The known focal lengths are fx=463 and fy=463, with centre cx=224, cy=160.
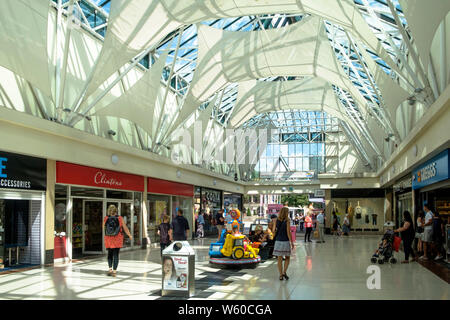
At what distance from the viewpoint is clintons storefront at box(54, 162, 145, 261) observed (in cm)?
1380

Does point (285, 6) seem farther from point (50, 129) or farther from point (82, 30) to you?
point (50, 129)

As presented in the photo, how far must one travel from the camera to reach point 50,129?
12523 mm

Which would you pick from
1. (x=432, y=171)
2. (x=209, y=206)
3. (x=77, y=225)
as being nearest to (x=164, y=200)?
(x=77, y=225)

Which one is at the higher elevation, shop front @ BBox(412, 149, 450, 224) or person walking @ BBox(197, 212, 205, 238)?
shop front @ BBox(412, 149, 450, 224)

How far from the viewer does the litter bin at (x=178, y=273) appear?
7.72 meters

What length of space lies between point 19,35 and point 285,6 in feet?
29.1

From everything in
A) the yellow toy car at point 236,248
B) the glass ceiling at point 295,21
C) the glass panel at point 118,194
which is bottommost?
the yellow toy car at point 236,248

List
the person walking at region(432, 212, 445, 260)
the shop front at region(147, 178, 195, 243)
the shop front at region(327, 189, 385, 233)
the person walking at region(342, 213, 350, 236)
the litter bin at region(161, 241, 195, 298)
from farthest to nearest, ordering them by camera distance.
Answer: the shop front at region(327, 189, 385, 233), the person walking at region(342, 213, 350, 236), the shop front at region(147, 178, 195, 243), the person walking at region(432, 212, 445, 260), the litter bin at region(161, 241, 195, 298)

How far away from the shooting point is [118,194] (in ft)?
57.7

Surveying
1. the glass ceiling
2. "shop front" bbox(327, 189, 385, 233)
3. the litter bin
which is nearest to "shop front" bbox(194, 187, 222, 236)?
the glass ceiling

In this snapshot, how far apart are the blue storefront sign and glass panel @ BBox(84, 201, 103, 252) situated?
35.5ft

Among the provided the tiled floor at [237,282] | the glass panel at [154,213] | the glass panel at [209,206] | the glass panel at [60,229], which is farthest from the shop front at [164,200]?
the tiled floor at [237,282]

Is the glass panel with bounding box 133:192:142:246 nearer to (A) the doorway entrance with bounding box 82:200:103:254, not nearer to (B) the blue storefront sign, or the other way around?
(A) the doorway entrance with bounding box 82:200:103:254

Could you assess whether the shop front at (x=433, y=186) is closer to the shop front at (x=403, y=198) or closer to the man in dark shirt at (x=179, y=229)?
the shop front at (x=403, y=198)
